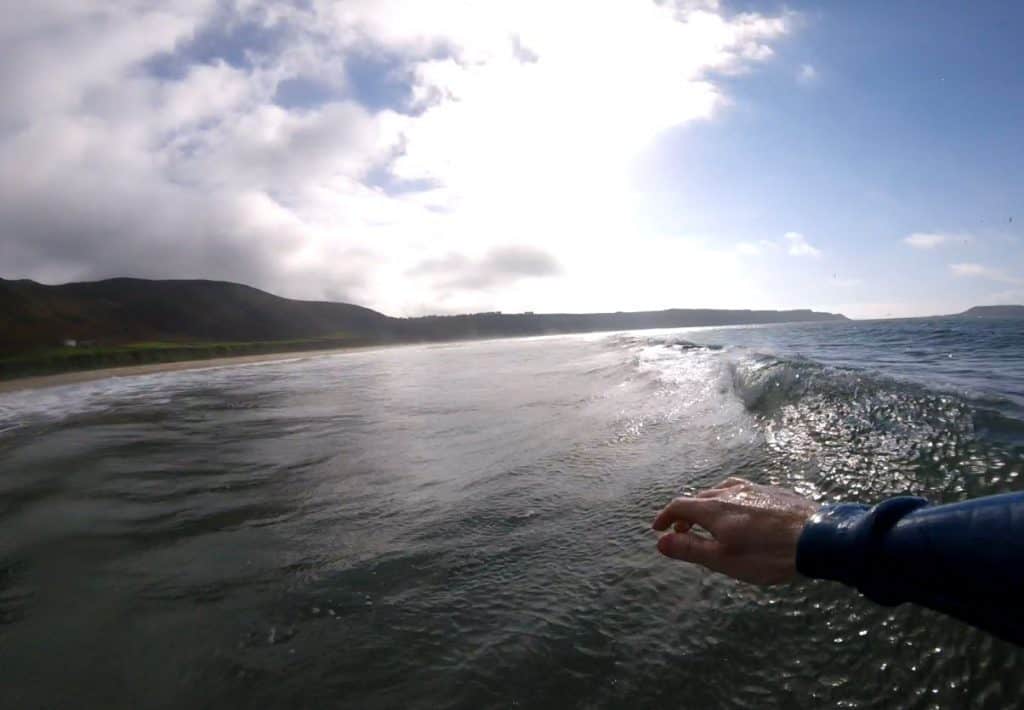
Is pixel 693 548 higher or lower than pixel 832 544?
lower

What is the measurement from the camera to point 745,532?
1.51 metres

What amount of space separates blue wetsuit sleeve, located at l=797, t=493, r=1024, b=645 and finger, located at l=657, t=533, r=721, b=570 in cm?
28

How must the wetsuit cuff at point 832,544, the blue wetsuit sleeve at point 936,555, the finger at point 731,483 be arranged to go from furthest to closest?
the finger at point 731,483
the wetsuit cuff at point 832,544
the blue wetsuit sleeve at point 936,555

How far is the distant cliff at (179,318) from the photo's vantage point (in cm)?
6072

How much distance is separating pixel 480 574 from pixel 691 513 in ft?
5.68

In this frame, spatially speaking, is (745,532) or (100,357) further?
(100,357)

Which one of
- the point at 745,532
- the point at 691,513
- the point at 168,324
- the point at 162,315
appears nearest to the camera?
the point at 745,532

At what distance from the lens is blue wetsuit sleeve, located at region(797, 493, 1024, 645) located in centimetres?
101

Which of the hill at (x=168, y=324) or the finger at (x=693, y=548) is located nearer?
the finger at (x=693, y=548)

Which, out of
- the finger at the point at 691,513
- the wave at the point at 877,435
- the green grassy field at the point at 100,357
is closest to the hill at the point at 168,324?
the green grassy field at the point at 100,357

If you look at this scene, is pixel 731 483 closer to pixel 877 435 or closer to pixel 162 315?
pixel 877 435

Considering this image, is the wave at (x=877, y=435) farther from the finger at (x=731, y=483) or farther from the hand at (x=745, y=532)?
the hand at (x=745, y=532)

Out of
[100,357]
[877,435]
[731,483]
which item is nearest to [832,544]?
[731,483]

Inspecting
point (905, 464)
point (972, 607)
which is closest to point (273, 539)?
point (972, 607)
